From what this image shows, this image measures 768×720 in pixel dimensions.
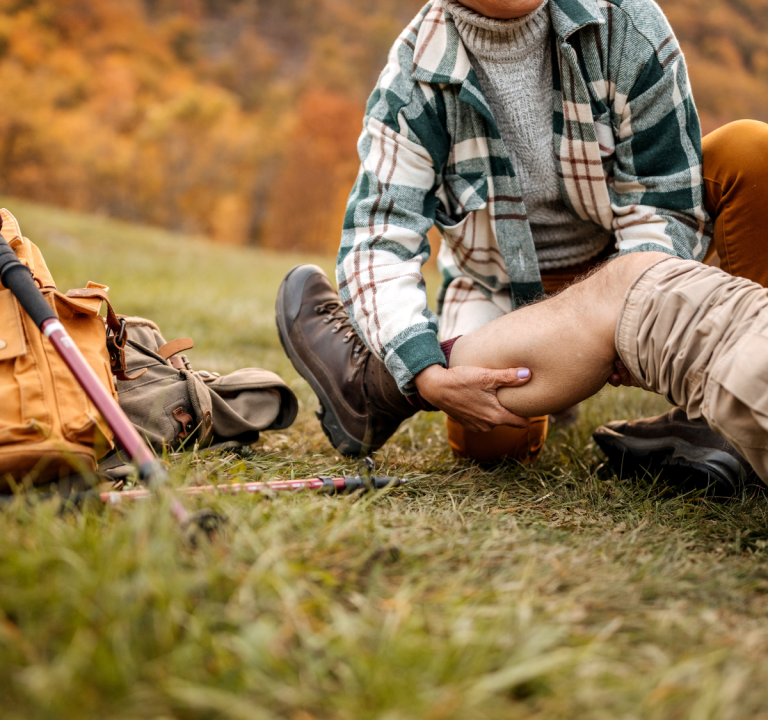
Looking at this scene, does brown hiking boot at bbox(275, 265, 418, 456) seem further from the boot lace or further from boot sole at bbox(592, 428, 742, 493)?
boot sole at bbox(592, 428, 742, 493)

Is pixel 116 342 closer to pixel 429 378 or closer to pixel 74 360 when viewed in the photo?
pixel 74 360

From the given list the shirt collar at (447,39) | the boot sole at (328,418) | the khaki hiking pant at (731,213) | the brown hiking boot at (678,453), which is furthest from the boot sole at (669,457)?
the shirt collar at (447,39)

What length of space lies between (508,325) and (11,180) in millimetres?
25231

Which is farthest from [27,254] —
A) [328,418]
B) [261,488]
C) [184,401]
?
[328,418]

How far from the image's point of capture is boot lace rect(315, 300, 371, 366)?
213cm

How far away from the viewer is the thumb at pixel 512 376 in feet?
5.54

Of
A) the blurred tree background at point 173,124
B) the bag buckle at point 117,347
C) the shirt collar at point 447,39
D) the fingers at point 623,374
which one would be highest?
the blurred tree background at point 173,124

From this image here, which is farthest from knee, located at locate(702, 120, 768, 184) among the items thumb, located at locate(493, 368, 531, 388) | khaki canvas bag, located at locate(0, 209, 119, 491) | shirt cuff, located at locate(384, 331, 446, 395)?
khaki canvas bag, located at locate(0, 209, 119, 491)

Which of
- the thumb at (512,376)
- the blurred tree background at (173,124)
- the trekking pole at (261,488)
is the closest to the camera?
the trekking pole at (261,488)

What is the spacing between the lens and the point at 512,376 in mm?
1695

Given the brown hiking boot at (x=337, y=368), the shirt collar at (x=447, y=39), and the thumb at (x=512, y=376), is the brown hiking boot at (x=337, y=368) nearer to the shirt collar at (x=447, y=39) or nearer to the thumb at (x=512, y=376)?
the thumb at (x=512, y=376)

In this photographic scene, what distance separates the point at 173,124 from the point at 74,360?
31.4 m

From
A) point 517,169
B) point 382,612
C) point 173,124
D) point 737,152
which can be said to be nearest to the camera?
point 382,612

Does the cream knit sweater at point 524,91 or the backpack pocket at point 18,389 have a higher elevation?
the cream knit sweater at point 524,91
